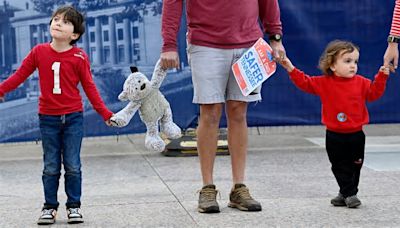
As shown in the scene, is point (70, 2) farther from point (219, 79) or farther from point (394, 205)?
point (394, 205)

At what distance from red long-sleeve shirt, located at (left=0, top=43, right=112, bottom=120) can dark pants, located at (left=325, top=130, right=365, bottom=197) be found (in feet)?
4.76

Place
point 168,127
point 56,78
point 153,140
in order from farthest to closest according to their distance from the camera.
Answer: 1. point 168,127
2. point 153,140
3. point 56,78

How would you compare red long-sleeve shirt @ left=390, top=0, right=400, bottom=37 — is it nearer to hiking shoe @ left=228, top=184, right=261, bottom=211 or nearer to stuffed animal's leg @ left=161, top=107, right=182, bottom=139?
hiking shoe @ left=228, top=184, right=261, bottom=211

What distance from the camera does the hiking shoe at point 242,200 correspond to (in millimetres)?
5504

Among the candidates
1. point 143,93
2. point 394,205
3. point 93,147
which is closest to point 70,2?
point 93,147

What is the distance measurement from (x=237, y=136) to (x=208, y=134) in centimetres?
19

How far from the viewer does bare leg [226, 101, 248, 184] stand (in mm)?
5617

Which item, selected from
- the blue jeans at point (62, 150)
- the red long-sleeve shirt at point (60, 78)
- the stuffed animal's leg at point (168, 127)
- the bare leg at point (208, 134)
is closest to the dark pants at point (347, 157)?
the bare leg at point (208, 134)

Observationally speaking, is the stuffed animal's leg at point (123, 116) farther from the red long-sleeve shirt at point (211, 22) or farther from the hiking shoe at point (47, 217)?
the hiking shoe at point (47, 217)

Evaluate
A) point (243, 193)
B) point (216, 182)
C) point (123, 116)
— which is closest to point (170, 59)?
point (123, 116)

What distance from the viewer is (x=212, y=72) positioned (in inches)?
215

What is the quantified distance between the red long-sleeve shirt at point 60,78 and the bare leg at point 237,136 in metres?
0.79

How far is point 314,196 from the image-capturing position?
6.05 metres

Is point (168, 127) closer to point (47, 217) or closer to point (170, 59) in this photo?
point (170, 59)
